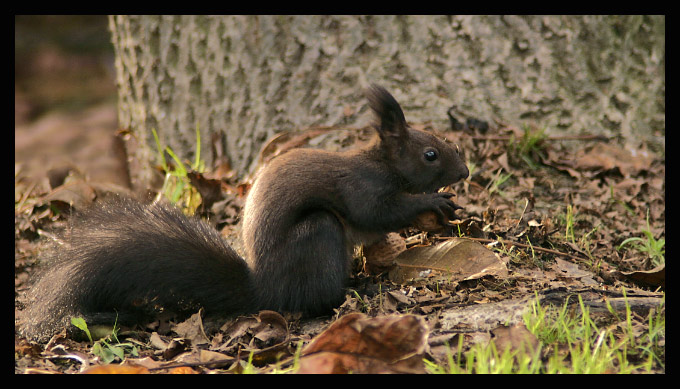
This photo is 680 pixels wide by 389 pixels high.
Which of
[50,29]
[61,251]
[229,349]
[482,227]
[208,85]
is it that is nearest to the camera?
[229,349]

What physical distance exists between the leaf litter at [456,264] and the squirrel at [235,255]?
0.34ft

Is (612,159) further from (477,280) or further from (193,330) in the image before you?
(193,330)

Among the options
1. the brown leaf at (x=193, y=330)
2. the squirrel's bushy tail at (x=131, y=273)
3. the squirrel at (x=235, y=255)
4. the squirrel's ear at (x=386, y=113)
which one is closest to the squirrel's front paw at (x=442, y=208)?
the squirrel at (x=235, y=255)

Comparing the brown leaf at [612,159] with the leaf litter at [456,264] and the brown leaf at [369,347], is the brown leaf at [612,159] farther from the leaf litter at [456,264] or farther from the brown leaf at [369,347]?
the brown leaf at [369,347]

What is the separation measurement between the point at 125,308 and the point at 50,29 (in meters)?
8.39

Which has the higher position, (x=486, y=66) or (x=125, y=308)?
(x=486, y=66)

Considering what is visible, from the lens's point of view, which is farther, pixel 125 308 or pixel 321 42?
pixel 321 42

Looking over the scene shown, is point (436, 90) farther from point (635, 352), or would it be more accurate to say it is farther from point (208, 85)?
point (635, 352)

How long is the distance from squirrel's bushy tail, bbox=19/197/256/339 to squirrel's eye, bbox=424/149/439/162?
3.78ft

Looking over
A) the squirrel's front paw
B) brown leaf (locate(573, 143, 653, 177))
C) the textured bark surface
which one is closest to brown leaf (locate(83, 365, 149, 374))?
the squirrel's front paw

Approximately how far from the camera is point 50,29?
9.93 meters

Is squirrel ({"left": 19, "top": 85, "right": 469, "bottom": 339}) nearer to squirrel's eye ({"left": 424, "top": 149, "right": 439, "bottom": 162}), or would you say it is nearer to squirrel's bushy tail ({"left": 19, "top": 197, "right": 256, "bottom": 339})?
squirrel's bushy tail ({"left": 19, "top": 197, "right": 256, "bottom": 339})

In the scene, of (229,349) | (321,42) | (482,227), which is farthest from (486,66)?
(229,349)

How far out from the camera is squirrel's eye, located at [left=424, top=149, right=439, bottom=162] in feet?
11.4
